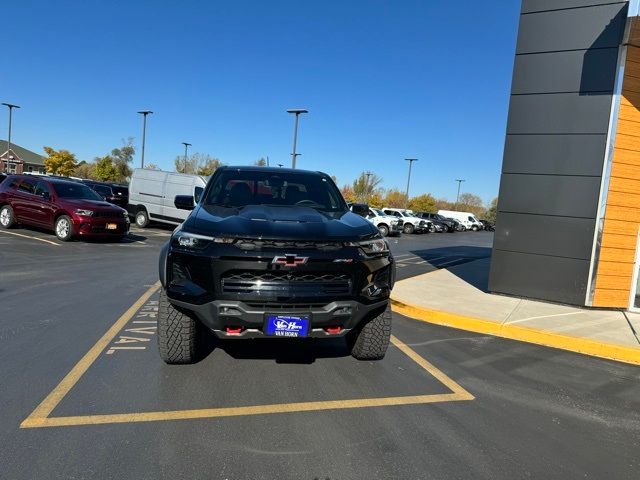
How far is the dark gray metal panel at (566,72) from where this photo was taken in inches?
298

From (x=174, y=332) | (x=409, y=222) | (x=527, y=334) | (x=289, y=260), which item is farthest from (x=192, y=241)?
(x=409, y=222)


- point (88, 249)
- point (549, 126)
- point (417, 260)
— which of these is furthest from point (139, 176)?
point (549, 126)

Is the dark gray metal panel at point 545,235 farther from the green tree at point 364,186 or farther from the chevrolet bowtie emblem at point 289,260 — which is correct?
the green tree at point 364,186

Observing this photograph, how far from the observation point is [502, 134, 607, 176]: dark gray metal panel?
25.2 feet

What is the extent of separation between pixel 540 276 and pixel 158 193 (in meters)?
14.8

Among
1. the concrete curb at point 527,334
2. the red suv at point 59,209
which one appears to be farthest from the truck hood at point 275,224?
the red suv at point 59,209

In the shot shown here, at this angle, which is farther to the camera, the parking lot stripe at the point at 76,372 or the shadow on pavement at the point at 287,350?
the shadow on pavement at the point at 287,350

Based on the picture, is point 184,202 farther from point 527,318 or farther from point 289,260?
point 527,318

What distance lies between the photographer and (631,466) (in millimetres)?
3051

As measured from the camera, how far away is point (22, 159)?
263ft

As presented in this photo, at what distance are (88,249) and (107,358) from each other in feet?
28.9

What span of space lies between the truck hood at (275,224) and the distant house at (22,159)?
8094cm

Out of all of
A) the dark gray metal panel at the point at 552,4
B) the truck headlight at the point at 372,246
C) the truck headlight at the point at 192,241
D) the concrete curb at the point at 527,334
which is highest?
the dark gray metal panel at the point at 552,4

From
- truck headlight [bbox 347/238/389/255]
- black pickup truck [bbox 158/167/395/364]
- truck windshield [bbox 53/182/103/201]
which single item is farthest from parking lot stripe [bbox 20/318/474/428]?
truck windshield [bbox 53/182/103/201]
